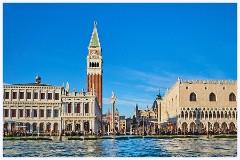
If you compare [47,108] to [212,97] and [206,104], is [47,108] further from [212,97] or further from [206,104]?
[212,97]

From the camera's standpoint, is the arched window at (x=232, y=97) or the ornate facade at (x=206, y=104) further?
the arched window at (x=232, y=97)

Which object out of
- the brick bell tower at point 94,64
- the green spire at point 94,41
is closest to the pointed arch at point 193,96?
the brick bell tower at point 94,64

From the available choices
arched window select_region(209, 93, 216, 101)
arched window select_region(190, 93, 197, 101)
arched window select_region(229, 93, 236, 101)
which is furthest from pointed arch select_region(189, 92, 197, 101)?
arched window select_region(229, 93, 236, 101)

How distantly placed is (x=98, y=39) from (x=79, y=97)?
18.9m

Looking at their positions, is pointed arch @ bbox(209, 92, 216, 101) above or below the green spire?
below

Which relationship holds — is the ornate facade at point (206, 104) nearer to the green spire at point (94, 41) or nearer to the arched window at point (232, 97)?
the arched window at point (232, 97)

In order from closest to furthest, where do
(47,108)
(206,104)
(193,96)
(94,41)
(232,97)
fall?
1. (47,108)
2. (206,104)
3. (232,97)
4. (193,96)
5. (94,41)

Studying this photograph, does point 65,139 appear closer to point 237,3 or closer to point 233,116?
point 237,3

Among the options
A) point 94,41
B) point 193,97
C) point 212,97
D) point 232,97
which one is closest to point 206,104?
point 212,97

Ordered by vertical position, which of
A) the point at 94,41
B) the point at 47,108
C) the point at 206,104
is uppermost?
the point at 94,41

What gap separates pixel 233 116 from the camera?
48.5m

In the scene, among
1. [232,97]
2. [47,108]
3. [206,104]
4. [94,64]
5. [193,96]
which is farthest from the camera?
[94,64]

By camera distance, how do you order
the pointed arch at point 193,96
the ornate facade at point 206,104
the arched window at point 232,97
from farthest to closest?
the pointed arch at point 193,96
the arched window at point 232,97
the ornate facade at point 206,104

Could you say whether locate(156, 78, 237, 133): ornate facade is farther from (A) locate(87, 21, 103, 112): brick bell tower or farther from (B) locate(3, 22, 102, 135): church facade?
(A) locate(87, 21, 103, 112): brick bell tower
